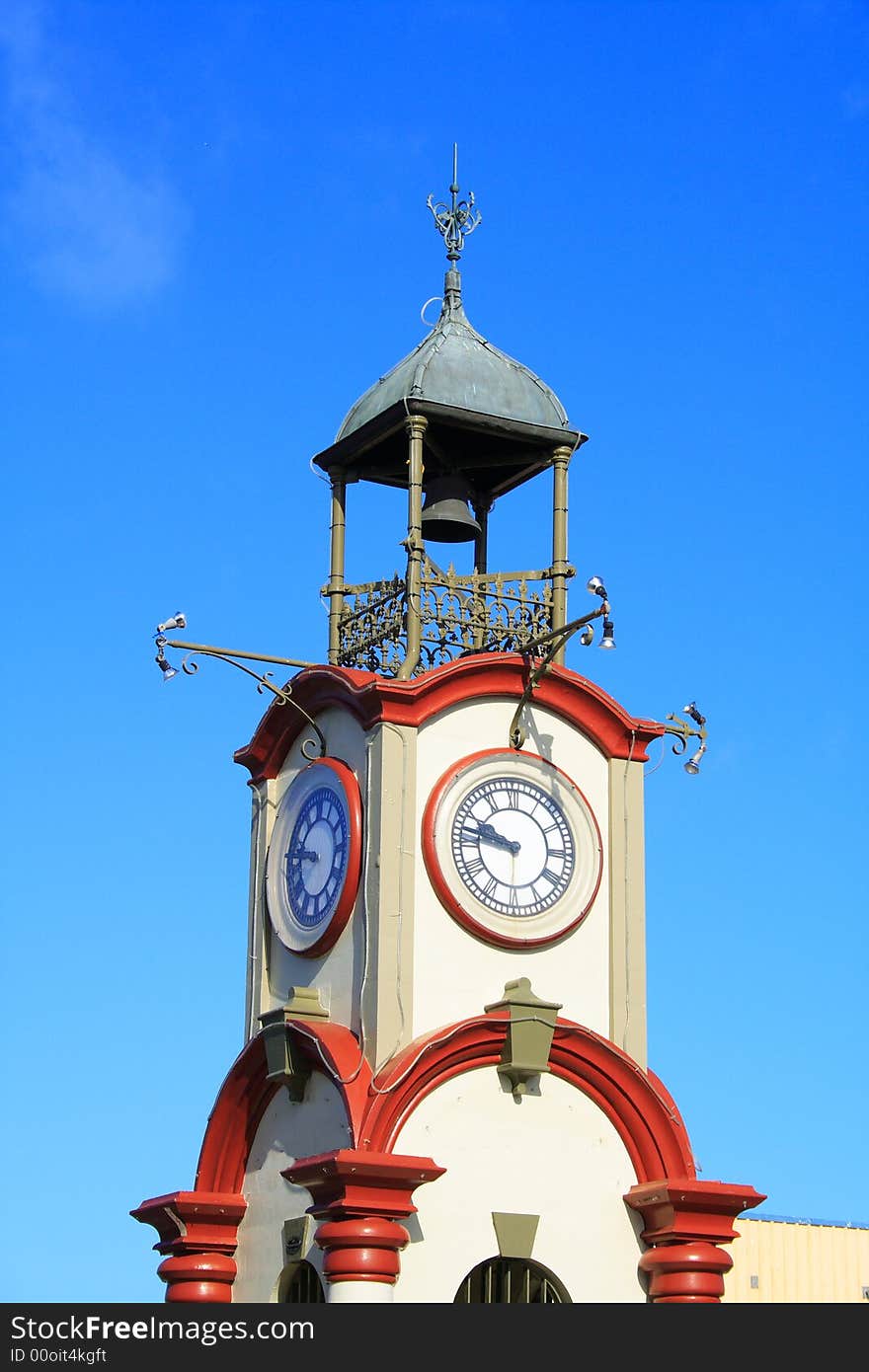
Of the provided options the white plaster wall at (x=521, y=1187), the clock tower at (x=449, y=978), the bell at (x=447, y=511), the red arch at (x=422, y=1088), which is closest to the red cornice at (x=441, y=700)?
the clock tower at (x=449, y=978)

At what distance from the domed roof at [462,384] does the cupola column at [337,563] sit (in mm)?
628

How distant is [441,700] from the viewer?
23.9 m

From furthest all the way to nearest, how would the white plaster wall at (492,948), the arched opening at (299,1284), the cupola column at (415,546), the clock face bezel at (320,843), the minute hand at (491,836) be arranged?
the cupola column at (415,546) → the minute hand at (491,836) → the clock face bezel at (320,843) → the white plaster wall at (492,948) → the arched opening at (299,1284)

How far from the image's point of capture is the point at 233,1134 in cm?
2453

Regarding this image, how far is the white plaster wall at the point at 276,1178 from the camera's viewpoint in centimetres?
2317

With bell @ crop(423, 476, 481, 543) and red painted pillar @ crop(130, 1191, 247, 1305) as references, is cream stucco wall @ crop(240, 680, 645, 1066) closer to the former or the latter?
red painted pillar @ crop(130, 1191, 247, 1305)

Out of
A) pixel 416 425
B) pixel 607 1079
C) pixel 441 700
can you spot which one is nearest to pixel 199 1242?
pixel 607 1079

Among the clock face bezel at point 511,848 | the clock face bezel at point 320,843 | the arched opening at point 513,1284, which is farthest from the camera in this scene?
the clock face bezel at point 320,843

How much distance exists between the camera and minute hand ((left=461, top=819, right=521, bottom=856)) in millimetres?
23859

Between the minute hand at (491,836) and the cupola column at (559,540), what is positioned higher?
the cupola column at (559,540)

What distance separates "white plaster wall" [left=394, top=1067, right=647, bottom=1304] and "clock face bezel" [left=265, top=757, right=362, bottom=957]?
2066mm

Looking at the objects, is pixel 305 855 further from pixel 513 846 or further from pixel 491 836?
pixel 513 846

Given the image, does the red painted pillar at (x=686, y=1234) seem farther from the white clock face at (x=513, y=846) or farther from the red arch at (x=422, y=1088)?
the white clock face at (x=513, y=846)

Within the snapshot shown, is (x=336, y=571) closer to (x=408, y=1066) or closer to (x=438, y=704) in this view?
(x=438, y=704)
